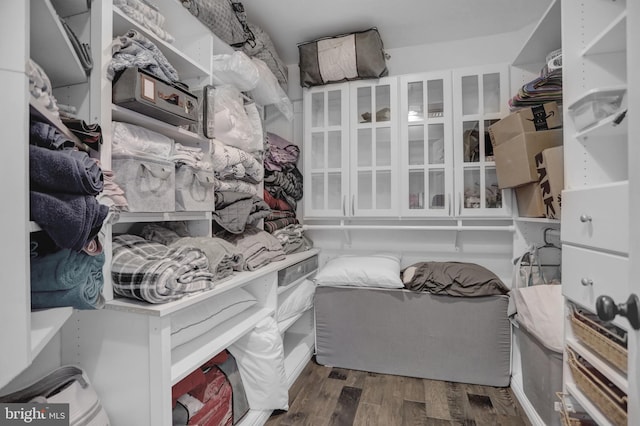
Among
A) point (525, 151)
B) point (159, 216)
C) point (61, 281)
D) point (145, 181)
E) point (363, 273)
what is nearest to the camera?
point (61, 281)

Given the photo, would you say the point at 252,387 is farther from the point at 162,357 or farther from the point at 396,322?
the point at 396,322

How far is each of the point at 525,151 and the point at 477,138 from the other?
19.6 inches

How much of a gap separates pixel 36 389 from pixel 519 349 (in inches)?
86.7

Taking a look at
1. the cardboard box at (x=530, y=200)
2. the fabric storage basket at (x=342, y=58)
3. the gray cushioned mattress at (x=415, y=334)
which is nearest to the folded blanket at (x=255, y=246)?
the gray cushioned mattress at (x=415, y=334)

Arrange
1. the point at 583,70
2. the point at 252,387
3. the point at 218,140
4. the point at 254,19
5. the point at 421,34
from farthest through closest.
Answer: the point at 421,34
the point at 254,19
the point at 218,140
the point at 252,387
the point at 583,70

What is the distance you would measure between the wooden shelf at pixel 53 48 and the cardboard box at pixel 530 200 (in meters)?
2.06

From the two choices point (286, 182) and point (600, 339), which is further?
point (286, 182)

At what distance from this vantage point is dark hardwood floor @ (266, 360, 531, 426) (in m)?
1.60

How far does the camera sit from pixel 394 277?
202cm

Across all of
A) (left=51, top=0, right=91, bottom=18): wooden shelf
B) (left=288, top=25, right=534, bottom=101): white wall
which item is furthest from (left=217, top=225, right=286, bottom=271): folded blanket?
(left=288, top=25, right=534, bottom=101): white wall

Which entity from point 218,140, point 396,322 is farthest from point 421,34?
point 396,322

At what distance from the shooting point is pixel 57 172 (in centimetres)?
64

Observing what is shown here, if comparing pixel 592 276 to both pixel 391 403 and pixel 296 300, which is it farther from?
pixel 296 300

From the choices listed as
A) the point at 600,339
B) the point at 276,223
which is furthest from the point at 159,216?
the point at 600,339
